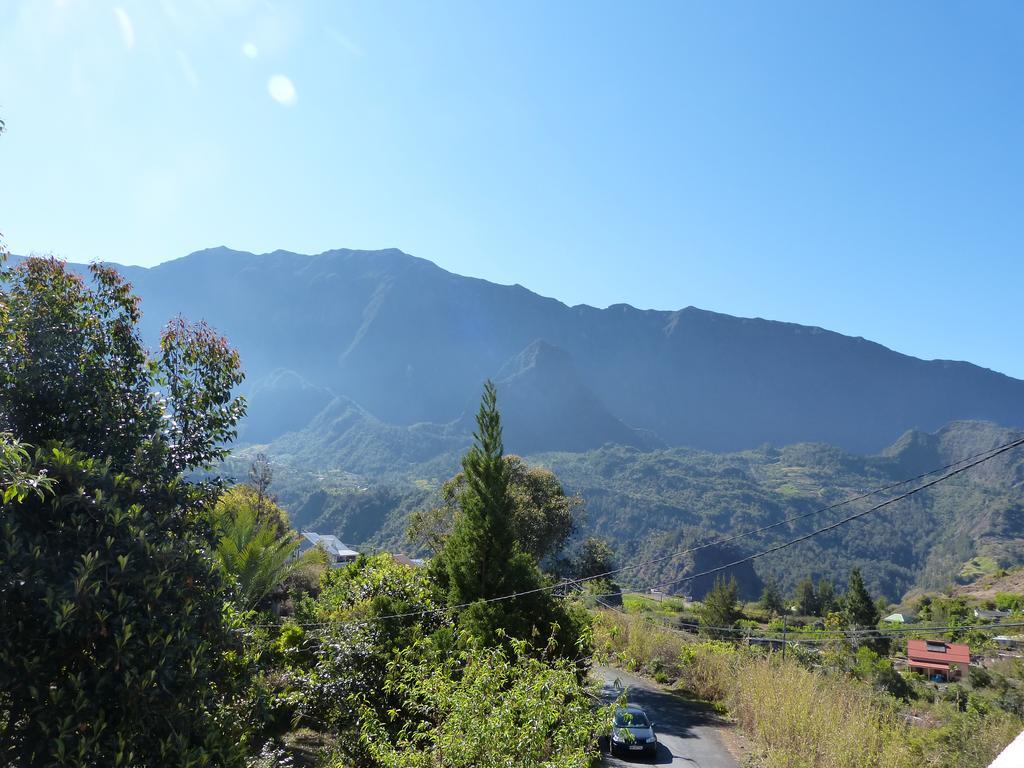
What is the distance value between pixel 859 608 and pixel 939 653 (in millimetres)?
5441

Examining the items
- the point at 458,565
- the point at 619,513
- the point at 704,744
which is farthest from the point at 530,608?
the point at 619,513

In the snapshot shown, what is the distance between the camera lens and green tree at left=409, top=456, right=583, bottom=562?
23359mm

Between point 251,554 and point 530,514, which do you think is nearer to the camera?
point 251,554

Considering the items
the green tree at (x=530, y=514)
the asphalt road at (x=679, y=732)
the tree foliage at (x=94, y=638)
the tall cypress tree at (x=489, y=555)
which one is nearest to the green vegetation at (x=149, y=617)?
the tree foliage at (x=94, y=638)

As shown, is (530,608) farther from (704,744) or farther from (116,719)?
(116,719)

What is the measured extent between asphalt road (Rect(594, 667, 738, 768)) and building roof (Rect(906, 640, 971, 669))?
31559mm

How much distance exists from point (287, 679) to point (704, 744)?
8.23m

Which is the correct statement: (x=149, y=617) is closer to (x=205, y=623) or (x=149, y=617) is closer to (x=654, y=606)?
Result: (x=205, y=623)

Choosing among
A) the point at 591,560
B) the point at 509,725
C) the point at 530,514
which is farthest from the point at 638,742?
the point at 591,560

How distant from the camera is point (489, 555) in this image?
10680 millimetres

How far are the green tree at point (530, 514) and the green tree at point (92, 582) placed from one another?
58.1ft

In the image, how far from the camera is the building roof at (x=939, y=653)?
123ft

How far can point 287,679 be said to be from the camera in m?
8.16

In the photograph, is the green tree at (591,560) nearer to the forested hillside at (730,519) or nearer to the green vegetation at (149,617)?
the green vegetation at (149,617)
